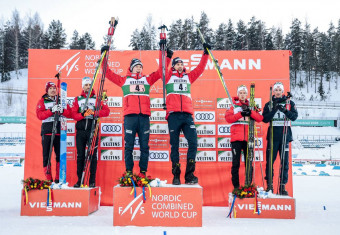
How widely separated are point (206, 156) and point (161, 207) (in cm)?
212

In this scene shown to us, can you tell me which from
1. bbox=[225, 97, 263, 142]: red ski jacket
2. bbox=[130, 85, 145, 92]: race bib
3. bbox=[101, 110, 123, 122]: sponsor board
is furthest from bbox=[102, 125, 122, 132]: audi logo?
bbox=[225, 97, 263, 142]: red ski jacket

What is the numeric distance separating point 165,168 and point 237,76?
2.08m

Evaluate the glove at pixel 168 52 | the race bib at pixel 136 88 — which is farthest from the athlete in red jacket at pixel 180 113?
the race bib at pixel 136 88

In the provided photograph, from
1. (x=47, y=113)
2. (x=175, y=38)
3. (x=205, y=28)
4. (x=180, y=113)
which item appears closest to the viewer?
(x=180, y=113)

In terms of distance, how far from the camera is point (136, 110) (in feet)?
13.6

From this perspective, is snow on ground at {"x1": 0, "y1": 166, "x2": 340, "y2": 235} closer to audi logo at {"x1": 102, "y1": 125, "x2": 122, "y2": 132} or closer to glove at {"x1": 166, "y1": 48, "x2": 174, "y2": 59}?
audi logo at {"x1": 102, "y1": 125, "x2": 122, "y2": 132}

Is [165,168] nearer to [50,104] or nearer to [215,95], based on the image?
[215,95]

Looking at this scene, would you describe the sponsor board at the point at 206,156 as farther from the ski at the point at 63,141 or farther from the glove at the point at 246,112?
the ski at the point at 63,141

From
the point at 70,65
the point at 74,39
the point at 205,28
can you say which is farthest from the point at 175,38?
the point at 70,65

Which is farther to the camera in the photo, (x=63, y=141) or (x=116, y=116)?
(x=116, y=116)

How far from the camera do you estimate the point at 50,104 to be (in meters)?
4.70

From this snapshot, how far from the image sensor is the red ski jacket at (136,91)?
4.17m

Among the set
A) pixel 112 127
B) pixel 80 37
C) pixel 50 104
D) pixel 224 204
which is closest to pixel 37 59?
pixel 50 104

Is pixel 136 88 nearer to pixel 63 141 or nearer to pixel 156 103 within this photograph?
pixel 156 103
